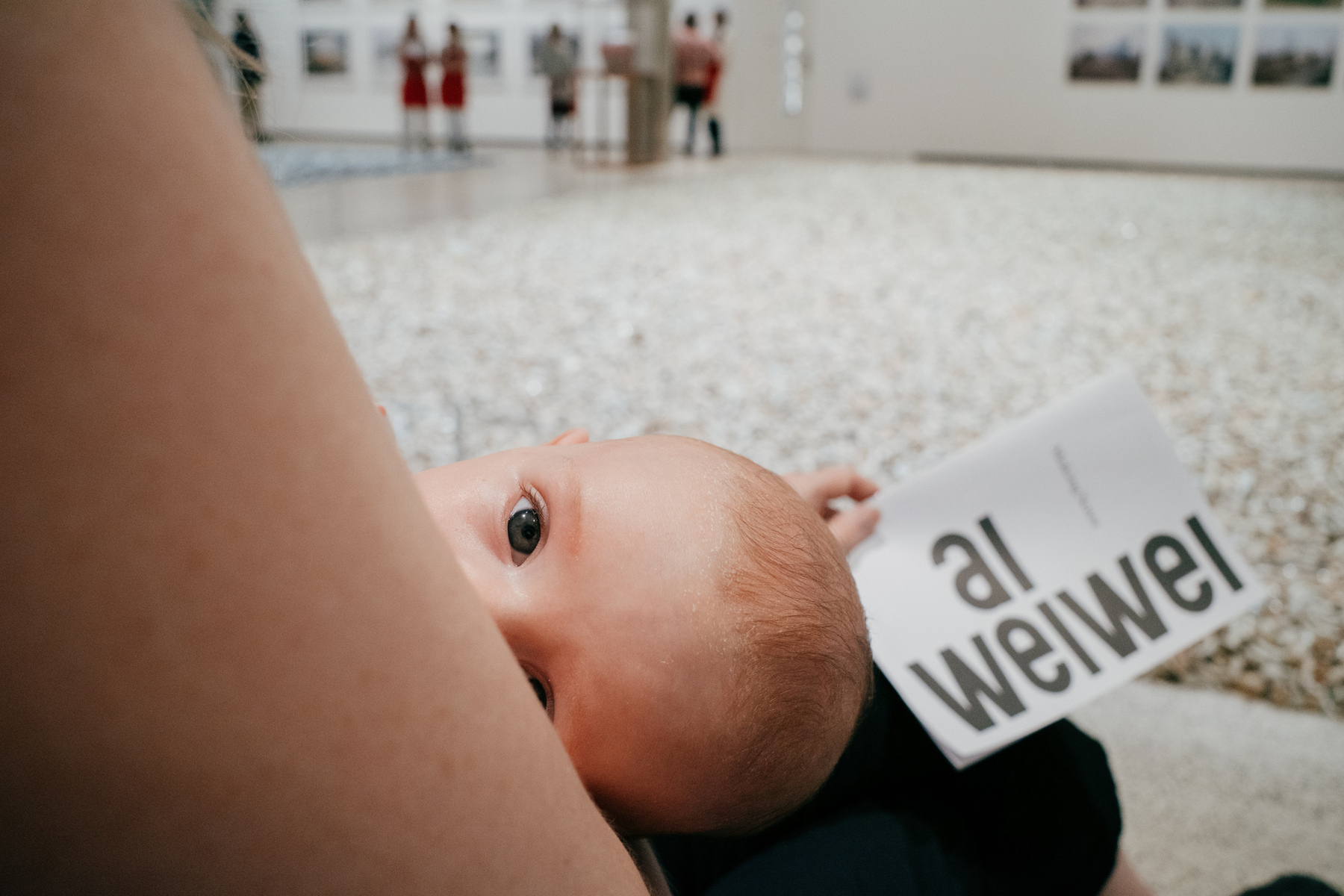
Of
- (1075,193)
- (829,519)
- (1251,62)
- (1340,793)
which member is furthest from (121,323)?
(1251,62)

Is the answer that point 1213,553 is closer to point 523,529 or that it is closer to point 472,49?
point 523,529

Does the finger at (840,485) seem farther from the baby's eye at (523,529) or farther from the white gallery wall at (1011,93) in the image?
the white gallery wall at (1011,93)

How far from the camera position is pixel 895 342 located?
2.71 m

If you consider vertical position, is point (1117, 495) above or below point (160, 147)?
below

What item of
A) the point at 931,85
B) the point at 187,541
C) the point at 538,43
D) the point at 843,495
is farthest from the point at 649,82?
the point at 187,541

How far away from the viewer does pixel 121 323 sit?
7.6 inches

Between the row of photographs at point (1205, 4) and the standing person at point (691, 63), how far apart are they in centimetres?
359

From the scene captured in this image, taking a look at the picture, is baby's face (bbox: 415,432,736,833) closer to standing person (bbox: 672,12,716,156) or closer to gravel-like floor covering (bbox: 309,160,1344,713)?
gravel-like floor covering (bbox: 309,160,1344,713)

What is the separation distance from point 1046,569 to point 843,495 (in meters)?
0.22

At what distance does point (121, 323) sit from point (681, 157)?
9.97 meters

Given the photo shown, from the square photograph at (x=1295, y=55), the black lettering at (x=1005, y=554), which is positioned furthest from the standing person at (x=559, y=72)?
the black lettering at (x=1005, y=554)

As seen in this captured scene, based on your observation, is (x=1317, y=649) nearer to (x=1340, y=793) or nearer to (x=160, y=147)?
(x=1340, y=793)

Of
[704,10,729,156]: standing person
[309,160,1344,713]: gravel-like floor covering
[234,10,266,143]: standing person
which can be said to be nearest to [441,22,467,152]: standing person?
[704,10,729,156]: standing person

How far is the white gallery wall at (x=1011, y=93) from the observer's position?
778 cm
